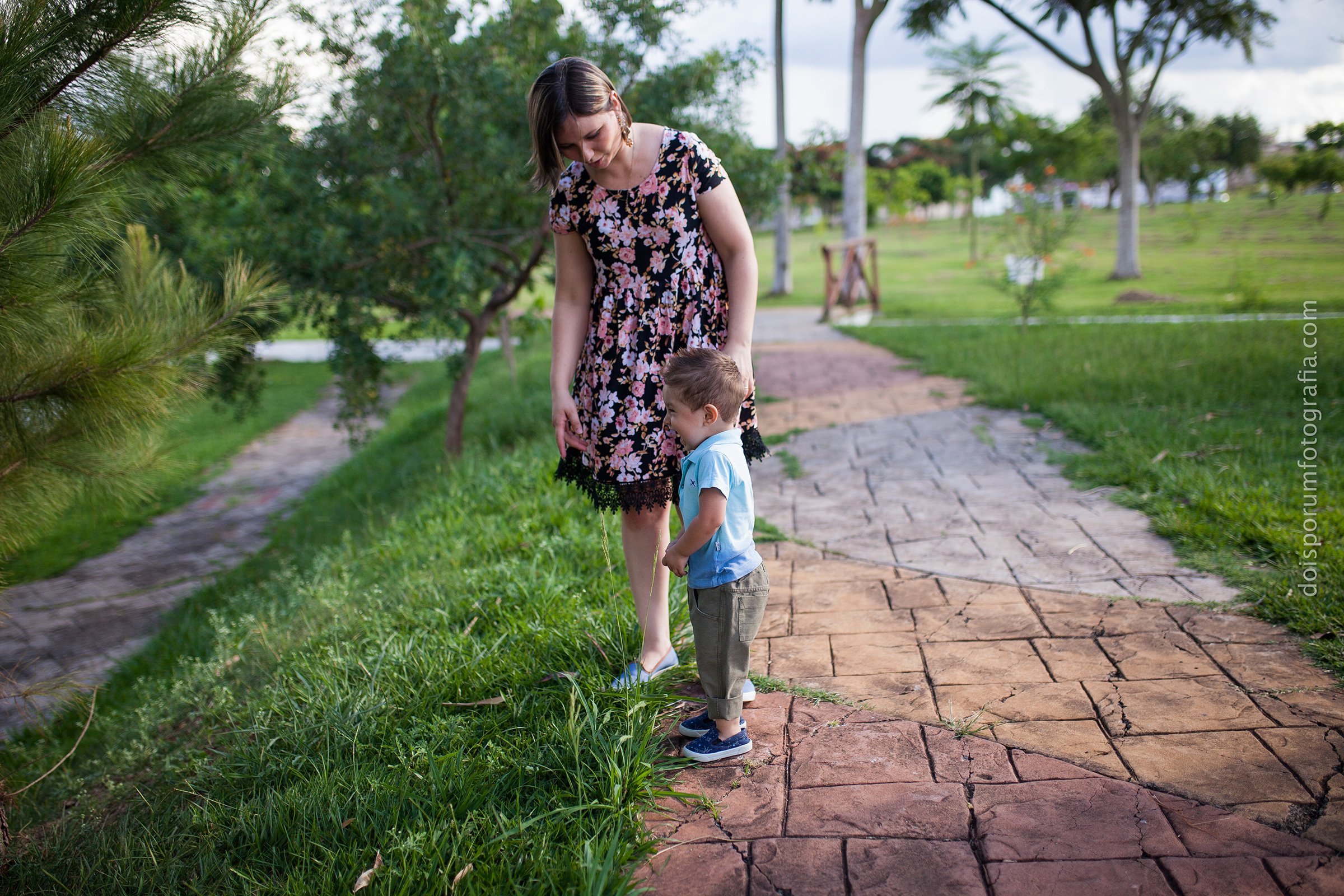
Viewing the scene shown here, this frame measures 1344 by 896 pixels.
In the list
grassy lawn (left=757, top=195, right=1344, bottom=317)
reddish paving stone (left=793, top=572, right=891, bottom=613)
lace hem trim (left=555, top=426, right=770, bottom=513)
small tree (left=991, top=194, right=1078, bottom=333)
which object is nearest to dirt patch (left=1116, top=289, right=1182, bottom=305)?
grassy lawn (left=757, top=195, right=1344, bottom=317)

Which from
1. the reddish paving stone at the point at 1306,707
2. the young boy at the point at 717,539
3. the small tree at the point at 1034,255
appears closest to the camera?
the young boy at the point at 717,539

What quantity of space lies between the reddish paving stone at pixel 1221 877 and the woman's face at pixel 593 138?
199cm

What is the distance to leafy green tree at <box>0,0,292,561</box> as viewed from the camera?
2.00 m

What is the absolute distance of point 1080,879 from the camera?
164 centimetres

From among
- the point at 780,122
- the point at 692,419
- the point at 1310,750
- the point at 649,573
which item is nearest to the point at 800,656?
the point at 649,573

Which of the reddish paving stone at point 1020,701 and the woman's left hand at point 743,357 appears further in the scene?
the reddish paving stone at point 1020,701

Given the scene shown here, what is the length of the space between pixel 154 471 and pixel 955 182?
3400cm

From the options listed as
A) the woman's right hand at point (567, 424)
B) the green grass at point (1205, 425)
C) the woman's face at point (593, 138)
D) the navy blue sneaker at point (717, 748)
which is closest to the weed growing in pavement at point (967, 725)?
the navy blue sneaker at point (717, 748)

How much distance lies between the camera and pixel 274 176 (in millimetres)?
5211

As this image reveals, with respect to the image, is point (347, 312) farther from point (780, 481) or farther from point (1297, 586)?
point (1297, 586)

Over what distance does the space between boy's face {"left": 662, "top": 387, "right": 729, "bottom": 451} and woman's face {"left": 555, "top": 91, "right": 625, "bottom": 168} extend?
0.62m

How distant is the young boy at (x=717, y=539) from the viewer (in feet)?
6.36

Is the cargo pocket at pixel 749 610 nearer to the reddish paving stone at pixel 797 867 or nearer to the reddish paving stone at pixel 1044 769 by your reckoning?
the reddish paving stone at pixel 797 867

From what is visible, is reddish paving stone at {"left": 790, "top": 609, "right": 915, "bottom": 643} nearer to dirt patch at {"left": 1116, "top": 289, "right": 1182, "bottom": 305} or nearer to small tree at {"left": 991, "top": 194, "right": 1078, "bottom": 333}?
small tree at {"left": 991, "top": 194, "right": 1078, "bottom": 333}
